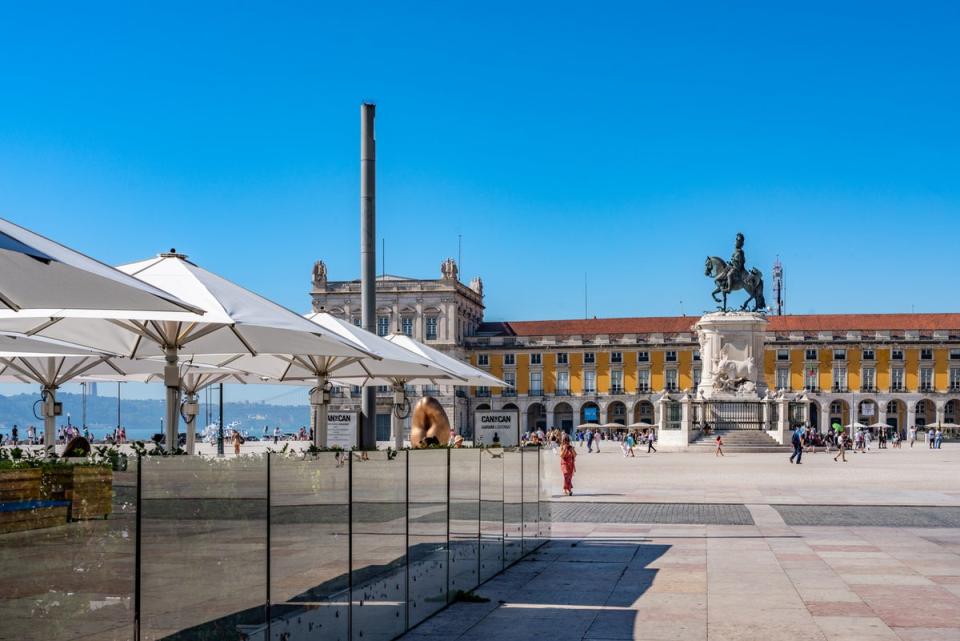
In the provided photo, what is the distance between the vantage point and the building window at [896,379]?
9864cm

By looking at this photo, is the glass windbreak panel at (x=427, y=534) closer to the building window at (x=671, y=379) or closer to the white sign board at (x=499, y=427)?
the white sign board at (x=499, y=427)

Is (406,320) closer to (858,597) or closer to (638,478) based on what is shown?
(638,478)

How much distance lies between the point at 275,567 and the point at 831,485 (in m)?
20.5

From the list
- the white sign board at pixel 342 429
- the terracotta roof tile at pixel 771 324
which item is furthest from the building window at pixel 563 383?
the white sign board at pixel 342 429

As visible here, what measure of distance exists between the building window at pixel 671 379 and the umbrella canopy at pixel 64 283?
321 ft


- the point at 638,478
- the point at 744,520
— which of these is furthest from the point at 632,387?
the point at 744,520

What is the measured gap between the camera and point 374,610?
7.19 meters

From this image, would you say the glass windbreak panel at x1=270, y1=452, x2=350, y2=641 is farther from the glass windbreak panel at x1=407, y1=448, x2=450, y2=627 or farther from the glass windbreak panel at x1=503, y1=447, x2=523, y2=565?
the glass windbreak panel at x1=503, y1=447, x2=523, y2=565

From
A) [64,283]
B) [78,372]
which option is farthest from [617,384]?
[64,283]

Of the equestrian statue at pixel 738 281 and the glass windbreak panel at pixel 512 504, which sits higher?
the equestrian statue at pixel 738 281

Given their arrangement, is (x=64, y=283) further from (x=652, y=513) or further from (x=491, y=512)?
(x=652, y=513)

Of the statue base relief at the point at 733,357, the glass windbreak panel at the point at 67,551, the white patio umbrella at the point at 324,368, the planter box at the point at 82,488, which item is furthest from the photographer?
the statue base relief at the point at 733,357

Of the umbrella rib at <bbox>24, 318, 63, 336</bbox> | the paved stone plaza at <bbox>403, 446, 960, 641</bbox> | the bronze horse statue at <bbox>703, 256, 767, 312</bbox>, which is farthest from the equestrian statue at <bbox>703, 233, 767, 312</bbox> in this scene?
the umbrella rib at <bbox>24, 318, 63, 336</bbox>

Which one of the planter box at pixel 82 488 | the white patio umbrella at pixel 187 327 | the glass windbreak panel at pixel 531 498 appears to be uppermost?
the white patio umbrella at pixel 187 327
